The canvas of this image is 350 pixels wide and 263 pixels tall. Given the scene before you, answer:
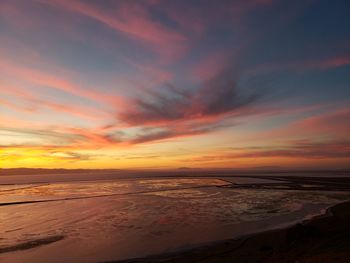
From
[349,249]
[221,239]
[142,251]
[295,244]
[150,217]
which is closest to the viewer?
[349,249]

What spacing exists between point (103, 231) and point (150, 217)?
700cm

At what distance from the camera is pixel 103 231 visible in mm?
24078

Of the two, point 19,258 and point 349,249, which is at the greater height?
point 349,249

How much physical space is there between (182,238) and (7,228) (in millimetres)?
15763

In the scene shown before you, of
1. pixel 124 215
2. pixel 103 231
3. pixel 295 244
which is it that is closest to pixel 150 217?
pixel 124 215

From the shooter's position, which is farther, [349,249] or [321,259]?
[349,249]

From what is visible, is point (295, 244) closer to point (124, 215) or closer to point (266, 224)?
point (266, 224)

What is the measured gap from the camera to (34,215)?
107ft

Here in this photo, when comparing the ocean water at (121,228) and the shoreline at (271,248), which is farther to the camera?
the ocean water at (121,228)

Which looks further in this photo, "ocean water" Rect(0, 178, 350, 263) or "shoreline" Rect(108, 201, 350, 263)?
→ "ocean water" Rect(0, 178, 350, 263)

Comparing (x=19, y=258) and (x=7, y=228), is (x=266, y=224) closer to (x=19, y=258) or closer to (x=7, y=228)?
(x=19, y=258)

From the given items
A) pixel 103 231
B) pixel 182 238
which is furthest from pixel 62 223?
pixel 182 238

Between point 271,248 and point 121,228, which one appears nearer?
point 271,248

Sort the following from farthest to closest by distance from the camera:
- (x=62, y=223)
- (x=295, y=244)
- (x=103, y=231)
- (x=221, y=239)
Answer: (x=62, y=223) → (x=103, y=231) → (x=221, y=239) → (x=295, y=244)
